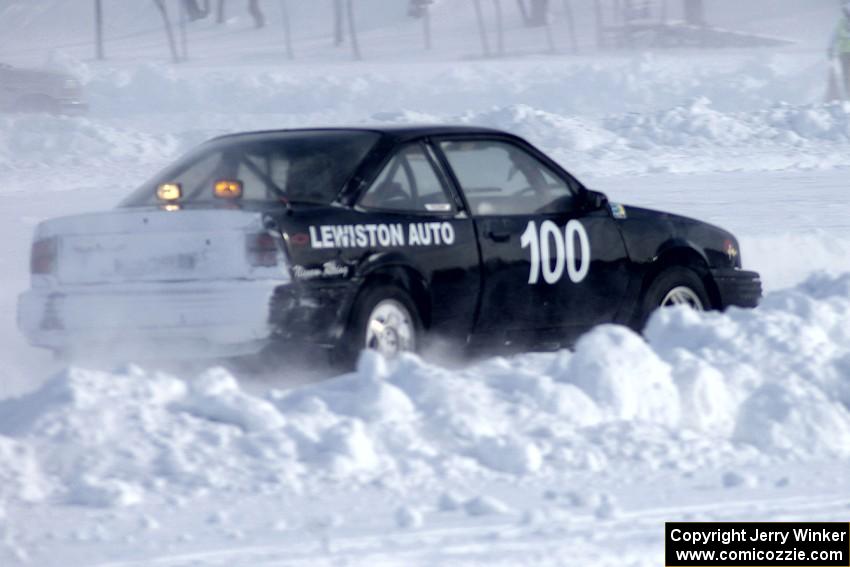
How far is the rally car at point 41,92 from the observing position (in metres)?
35.5

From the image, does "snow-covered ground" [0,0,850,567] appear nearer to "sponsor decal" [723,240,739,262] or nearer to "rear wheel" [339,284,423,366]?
"rear wheel" [339,284,423,366]

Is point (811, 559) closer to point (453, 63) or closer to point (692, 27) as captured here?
point (453, 63)

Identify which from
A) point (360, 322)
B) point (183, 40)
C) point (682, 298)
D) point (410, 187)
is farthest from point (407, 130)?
point (183, 40)

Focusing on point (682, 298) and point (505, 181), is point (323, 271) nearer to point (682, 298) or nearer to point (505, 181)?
point (505, 181)

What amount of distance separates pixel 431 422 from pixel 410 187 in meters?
1.78

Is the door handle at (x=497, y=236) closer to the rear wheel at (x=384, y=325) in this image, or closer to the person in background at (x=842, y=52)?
the rear wheel at (x=384, y=325)

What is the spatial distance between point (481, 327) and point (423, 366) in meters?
1.27

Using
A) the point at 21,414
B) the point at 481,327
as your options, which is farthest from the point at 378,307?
the point at 21,414

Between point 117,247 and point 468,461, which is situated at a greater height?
point 117,247

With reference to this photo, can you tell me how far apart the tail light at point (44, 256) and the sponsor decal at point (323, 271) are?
116 centimetres

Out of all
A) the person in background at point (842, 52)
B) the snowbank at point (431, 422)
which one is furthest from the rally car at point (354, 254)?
the person in background at point (842, 52)

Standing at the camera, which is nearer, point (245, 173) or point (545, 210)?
point (245, 173)

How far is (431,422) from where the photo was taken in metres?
6.30

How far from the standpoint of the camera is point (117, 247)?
7.33m
